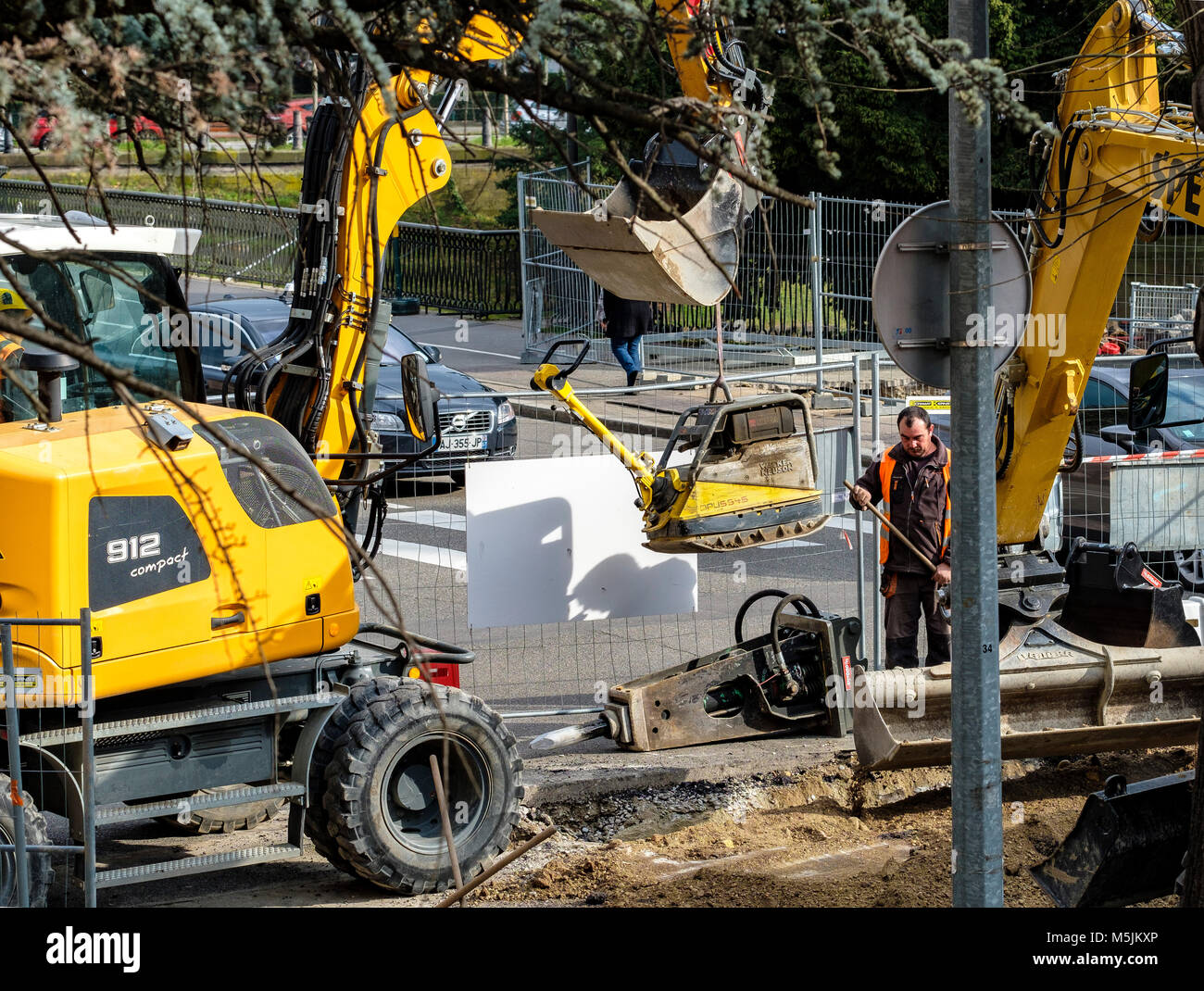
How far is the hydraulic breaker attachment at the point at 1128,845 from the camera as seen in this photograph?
598cm

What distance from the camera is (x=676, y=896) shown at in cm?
668

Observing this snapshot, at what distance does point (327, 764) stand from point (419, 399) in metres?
1.91

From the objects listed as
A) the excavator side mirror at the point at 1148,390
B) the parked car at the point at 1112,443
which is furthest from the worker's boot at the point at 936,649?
the excavator side mirror at the point at 1148,390

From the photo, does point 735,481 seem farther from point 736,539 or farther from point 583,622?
point 583,622

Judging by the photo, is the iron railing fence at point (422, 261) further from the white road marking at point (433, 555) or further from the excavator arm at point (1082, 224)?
the excavator arm at point (1082, 224)

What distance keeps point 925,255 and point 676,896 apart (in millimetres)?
3136

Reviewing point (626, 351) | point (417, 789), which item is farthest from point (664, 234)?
point (626, 351)

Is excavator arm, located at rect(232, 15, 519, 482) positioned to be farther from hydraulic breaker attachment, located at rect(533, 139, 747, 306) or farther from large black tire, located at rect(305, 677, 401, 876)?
large black tire, located at rect(305, 677, 401, 876)

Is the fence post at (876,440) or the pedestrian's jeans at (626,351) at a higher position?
→ the pedestrian's jeans at (626,351)

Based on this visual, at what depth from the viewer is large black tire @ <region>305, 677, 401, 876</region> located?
6816 mm

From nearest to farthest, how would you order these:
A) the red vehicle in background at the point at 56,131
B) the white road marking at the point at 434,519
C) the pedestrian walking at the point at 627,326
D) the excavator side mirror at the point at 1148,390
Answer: the red vehicle in background at the point at 56,131 < the excavator side mirror at the point at 1148,390 < the white road marking at the point at 434,519 < the pedestrian walking at the point at 627,326

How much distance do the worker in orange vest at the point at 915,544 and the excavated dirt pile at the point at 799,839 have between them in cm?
93

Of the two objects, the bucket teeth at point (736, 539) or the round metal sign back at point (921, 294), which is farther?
the bucket teeth at point (736, 539)

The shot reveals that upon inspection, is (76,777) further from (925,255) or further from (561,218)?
(925,255)
